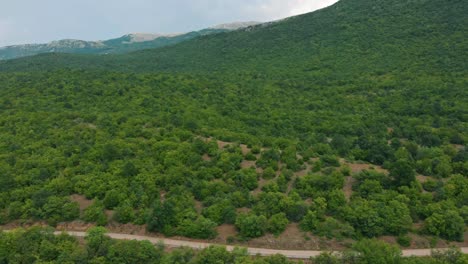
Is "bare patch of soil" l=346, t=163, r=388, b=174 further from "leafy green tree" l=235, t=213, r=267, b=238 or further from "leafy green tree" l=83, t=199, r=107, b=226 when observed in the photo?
"leafy green tree" l=83, t=199, r=107, b=226

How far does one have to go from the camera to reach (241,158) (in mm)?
40812

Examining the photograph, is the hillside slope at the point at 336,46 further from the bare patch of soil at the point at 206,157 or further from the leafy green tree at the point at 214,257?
the leafy green tree at the point at 214,257

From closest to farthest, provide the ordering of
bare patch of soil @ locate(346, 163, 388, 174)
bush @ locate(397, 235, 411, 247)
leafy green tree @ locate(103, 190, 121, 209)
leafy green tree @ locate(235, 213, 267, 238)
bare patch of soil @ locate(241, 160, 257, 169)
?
bush @ locate(397, 235, 411, 247) < leafy green tree @ locate(235, 213, 267, 238) < leafy green tree @ locate(103, 190, 121, 209) < bare patch of soil @ locate(346, 163, 388, 174) < bare patch of soil @ locate(241, 160, 257, 169)

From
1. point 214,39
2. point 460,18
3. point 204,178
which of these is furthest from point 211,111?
point 214,39

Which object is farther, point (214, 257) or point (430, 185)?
point (430, 185)

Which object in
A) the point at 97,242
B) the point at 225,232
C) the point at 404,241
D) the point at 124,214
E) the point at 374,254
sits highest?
the point at 124,214

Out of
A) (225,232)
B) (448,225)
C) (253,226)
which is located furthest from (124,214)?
(448,225)

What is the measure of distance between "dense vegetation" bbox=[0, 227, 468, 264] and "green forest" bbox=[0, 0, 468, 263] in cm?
11

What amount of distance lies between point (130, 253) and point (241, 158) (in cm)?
1820

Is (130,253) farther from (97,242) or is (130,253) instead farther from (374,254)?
(374,254)

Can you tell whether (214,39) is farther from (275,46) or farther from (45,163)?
(45,163)

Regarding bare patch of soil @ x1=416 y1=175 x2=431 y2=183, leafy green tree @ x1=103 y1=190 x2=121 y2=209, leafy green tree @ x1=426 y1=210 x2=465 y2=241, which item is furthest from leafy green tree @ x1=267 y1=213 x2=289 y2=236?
bare patch of soil @ x1=416 y1=175 x2=431 y2=183

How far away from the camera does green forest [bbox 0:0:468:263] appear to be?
98.5 feet

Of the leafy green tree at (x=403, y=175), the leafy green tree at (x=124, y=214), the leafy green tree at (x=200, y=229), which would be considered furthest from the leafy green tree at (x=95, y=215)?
the leafy green tree at (x=403, y=175)
